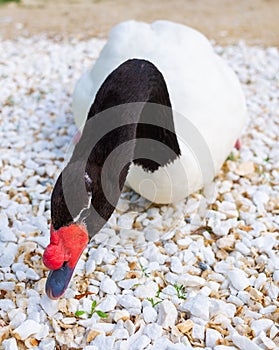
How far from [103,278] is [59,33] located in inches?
122

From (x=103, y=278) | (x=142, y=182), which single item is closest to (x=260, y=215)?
(x=142, y=182)

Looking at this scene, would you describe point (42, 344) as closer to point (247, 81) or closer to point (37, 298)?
point (37, 298)

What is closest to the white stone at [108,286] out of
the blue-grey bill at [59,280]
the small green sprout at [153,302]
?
the small green sprout at [153,302]

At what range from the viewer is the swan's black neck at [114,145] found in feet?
5.69

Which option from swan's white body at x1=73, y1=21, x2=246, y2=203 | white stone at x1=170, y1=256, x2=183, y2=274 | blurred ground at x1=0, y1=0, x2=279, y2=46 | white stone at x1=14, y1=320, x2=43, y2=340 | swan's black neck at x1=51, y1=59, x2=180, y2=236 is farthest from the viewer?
blurred ground at x1=0, y1=0, x2=279, y2=46

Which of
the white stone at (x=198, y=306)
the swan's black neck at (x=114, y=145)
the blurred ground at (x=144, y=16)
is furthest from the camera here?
the blurred ground at (x=144, y=16)

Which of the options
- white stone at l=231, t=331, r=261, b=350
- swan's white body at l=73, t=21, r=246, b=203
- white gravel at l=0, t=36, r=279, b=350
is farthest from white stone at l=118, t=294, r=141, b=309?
swan's white body at l=73, t=21, r=246, b=203

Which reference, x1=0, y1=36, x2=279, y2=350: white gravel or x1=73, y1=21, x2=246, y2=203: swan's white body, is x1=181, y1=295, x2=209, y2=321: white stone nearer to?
x1=0, y1=36, x2=279, y2=350: white gravel

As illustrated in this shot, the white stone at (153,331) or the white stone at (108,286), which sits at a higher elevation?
the white stone at (153,331)

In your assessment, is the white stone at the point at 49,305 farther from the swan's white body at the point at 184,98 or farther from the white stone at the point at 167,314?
the swan's white body at the point at 184,98

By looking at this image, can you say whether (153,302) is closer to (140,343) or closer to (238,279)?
(140,343)

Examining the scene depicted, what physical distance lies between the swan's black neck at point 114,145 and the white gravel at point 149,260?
32 cm

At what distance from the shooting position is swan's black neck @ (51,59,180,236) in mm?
1733

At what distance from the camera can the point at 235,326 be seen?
192 cm
